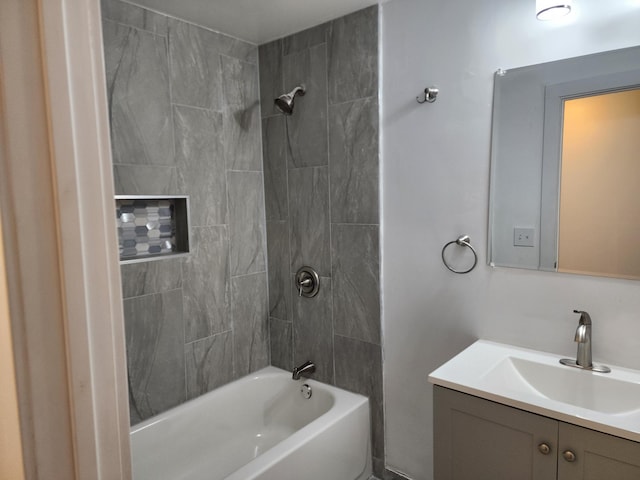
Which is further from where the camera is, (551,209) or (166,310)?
(166,310)

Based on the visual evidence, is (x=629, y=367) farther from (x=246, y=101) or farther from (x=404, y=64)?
(x=246, y=101)

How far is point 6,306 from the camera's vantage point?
0.39 metres

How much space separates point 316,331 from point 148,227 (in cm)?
112

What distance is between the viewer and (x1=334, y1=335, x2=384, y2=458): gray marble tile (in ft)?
7.61

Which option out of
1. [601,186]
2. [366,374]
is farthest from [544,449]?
Result: [366,374]

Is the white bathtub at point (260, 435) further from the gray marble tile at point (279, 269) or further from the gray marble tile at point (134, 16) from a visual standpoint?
the gray marble tile at point (134, 16)

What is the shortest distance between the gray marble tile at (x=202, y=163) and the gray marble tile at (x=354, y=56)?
2.32 feet

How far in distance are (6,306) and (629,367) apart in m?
1.91

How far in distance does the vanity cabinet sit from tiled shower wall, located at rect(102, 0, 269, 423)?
1.39m

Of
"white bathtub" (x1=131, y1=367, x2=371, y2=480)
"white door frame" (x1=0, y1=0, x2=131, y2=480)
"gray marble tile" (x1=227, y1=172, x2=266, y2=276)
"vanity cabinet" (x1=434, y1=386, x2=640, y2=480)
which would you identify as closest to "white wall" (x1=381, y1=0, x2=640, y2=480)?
"white bathtub" (x1=131, y1=367, x2=371, y2=480)

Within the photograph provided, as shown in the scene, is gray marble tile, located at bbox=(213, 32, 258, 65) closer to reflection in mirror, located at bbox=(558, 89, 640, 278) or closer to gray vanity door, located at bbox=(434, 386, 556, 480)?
reflection in mirror, located at bbox=(558, 89, 640, 278)

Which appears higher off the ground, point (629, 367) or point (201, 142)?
point (201, 142)

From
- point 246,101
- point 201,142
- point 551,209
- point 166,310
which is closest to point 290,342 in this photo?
point 166,310

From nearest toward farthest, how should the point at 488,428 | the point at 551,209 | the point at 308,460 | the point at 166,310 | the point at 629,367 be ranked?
1. the point at 488,428
2. the point at 629,367
3. the point at 551,209
4. the point at 308,460
5. the point at 166,310
